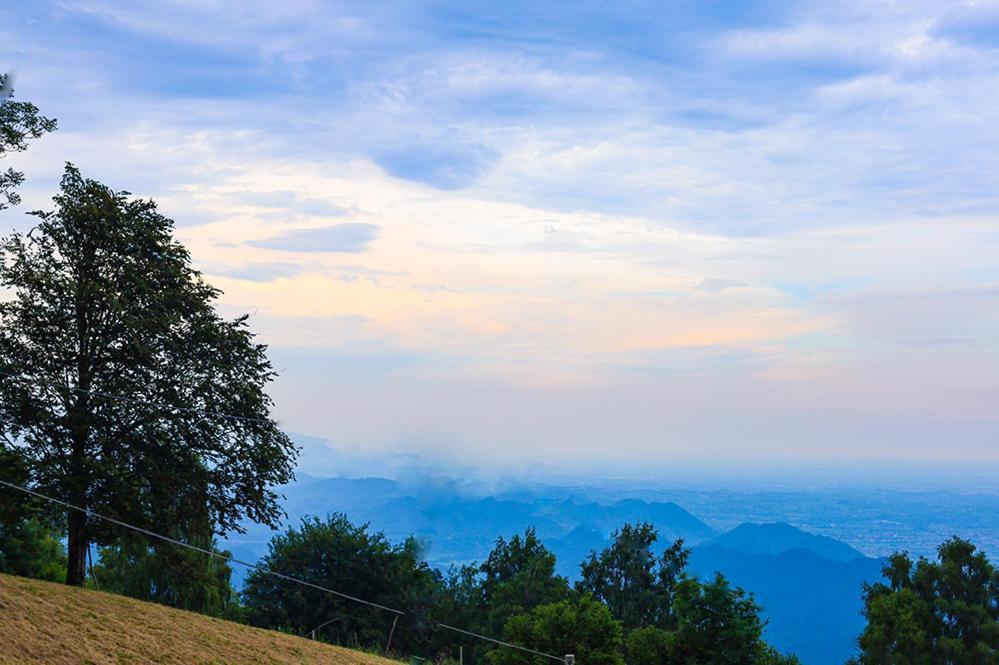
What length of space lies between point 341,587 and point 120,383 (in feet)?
97.5

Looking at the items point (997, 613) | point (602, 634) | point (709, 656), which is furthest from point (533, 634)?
point (997, 613)

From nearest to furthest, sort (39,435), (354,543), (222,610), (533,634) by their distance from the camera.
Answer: (39,435) → (533,634) → (222,610) → (354,543)

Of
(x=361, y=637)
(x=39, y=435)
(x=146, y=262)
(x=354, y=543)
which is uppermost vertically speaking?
(x=146, y=262)

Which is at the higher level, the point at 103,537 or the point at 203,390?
the point at 203,390

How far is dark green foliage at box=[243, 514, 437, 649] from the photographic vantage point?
51.5m

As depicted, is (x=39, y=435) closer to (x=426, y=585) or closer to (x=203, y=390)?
(x=203, y=390)

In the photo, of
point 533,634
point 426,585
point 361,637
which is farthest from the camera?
point 426,585

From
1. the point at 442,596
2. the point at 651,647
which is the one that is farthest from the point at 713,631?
the point at 442,596

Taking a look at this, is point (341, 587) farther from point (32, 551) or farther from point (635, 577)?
point (635, 577)

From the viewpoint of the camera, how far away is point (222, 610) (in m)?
46.1

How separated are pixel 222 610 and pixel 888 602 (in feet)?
126

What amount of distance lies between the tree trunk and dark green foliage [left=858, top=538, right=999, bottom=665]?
144ft

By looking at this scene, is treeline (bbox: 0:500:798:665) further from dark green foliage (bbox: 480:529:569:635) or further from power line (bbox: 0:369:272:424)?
power line (bbox: 0:369:272:424)

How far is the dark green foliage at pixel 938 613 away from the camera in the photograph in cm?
5128
